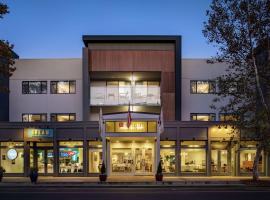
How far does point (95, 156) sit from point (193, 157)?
8.55m

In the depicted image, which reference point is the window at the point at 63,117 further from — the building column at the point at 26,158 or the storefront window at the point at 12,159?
the storefront window at the point at 12,159

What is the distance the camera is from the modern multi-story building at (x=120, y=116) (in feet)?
119

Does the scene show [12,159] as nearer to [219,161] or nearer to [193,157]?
[193,157]

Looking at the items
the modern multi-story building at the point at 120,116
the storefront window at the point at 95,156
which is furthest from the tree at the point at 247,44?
the storefront window at the point at 95,156

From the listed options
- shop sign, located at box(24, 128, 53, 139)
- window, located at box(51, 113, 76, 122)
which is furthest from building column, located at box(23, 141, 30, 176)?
window, located at box(51, 113, 76, 122)

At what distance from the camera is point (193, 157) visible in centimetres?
3681

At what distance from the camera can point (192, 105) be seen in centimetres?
3938

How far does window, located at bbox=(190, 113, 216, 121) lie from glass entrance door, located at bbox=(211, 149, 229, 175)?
11.4 feet

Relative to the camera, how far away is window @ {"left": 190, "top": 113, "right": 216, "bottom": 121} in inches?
1545

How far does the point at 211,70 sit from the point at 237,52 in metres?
8.95

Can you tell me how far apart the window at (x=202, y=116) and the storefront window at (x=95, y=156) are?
9.10 metres

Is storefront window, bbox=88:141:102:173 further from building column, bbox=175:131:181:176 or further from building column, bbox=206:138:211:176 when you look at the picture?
building column, bbox=206:138:211:176

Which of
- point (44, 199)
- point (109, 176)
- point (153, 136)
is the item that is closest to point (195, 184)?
point (153, 136)

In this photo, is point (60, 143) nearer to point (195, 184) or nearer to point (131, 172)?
point (131, 172)
